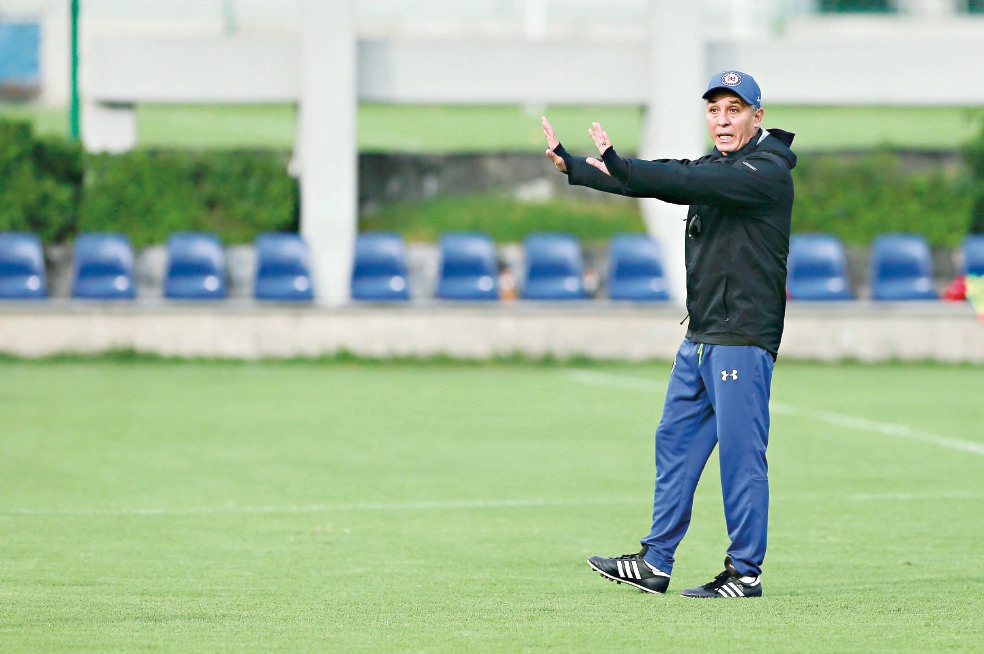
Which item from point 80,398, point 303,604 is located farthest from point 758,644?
point 80,398

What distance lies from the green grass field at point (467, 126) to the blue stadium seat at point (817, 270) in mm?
17891

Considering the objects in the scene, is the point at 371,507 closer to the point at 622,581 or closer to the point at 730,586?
the point at 622,581

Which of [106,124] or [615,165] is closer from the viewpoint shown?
[615,165]

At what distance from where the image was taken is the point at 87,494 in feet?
32.5

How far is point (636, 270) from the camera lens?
21109mm

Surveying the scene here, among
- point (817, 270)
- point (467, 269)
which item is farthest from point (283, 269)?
point (817, 270)

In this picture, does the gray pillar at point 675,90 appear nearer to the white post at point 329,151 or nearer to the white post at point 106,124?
the white post at point 329,151

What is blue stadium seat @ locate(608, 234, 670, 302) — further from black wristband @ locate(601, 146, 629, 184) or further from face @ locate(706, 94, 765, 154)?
black wristband @ locate(601, 146, 629, 184)

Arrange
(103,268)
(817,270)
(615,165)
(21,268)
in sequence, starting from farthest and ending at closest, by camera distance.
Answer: (817,270), (103,268), (21,268), (615,165)

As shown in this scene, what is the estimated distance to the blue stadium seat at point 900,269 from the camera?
69.9 feet

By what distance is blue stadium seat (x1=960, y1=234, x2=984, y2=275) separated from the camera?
21.4 metres

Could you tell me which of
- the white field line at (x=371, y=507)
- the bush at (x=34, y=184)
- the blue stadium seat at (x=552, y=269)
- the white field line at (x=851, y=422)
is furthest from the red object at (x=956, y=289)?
the bush at (x=34, y=184)

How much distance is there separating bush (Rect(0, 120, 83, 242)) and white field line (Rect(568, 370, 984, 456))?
8087 millimetres

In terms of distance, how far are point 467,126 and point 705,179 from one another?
1578 inches
